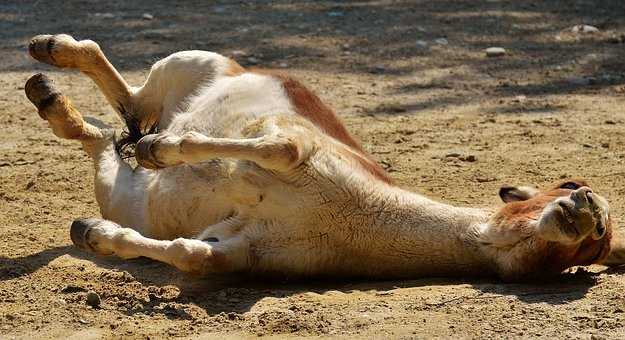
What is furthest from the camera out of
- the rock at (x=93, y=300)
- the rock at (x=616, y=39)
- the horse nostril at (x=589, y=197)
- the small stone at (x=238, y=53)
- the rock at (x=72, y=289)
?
the rock at (x=616, y=39)

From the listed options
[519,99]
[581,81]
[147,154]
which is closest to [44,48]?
[147,154]

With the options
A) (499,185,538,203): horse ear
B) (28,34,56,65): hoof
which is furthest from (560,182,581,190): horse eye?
(28,34,56,65): hoof

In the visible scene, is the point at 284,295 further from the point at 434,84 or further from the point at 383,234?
the point at 434,84

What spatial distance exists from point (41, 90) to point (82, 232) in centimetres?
123

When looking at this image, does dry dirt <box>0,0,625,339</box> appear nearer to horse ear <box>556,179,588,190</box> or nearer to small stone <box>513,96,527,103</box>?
small stone <box>513,96,527,103</box>

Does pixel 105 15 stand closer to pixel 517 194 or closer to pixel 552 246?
pixel 517 194

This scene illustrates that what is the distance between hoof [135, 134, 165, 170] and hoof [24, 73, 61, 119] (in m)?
1.10

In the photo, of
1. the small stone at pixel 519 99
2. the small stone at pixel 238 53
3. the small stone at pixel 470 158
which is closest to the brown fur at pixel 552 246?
the small stone at pixel 470 158

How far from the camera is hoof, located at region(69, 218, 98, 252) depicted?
17.7 ft

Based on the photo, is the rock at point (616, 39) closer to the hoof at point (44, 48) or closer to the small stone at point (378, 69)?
the small stone at point (378, 69)

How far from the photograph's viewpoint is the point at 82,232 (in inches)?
214

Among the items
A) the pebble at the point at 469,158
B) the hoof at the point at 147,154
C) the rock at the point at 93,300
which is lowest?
the pebble at the point at 469,158

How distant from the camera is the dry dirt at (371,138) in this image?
15.2ft

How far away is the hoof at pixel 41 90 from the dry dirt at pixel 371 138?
65 cm
